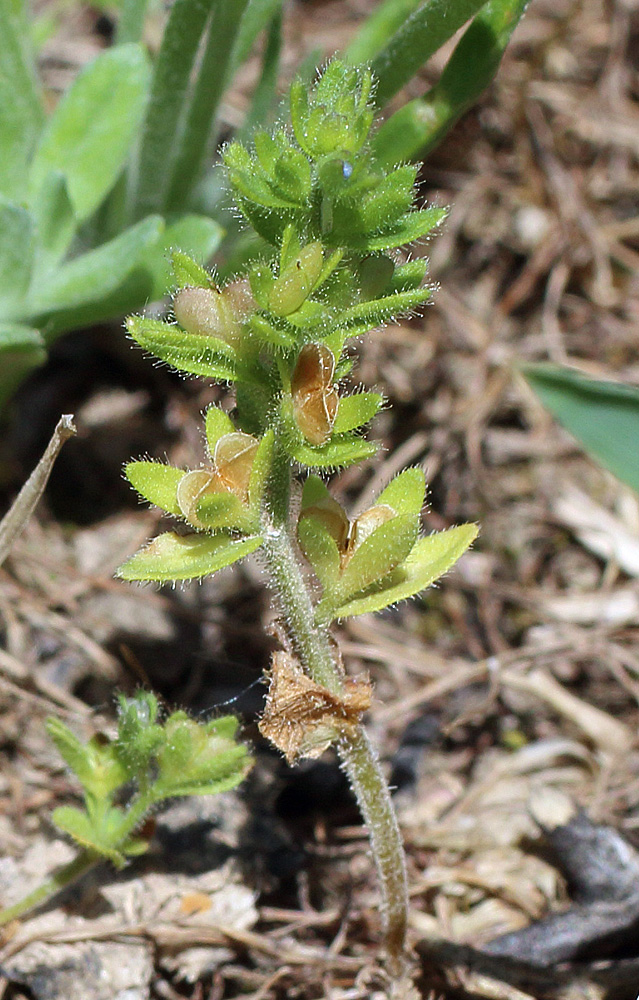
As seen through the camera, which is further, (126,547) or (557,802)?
(126,547)

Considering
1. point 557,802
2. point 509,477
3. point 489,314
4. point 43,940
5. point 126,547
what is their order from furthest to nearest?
point 489,314, point 509,477, point 126,547, point 557,802, point 43,940

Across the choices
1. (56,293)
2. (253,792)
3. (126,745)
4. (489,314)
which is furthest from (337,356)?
(489,314)

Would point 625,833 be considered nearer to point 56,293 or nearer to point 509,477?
point 509,477

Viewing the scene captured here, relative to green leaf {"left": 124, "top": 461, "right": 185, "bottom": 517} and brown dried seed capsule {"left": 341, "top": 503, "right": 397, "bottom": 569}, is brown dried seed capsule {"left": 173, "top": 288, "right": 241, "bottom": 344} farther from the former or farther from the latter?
brown dried seed capsule {"left": 341, "top": 503, "right": 397, "bottom": 569}

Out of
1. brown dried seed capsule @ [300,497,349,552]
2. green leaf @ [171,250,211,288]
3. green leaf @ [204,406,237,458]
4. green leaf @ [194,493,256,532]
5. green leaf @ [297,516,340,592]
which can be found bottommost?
green leaf @ [297,516,340,592]

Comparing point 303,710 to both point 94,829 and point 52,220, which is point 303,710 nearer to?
point 94,829

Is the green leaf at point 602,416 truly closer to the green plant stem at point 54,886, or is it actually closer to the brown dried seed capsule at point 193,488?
the brown dried seed capsule at point 193,488

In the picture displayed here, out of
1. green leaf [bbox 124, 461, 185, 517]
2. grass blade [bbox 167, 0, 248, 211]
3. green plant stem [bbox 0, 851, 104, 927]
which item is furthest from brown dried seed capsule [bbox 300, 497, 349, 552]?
grass blade [bbox 167, 0, 248, 211]
